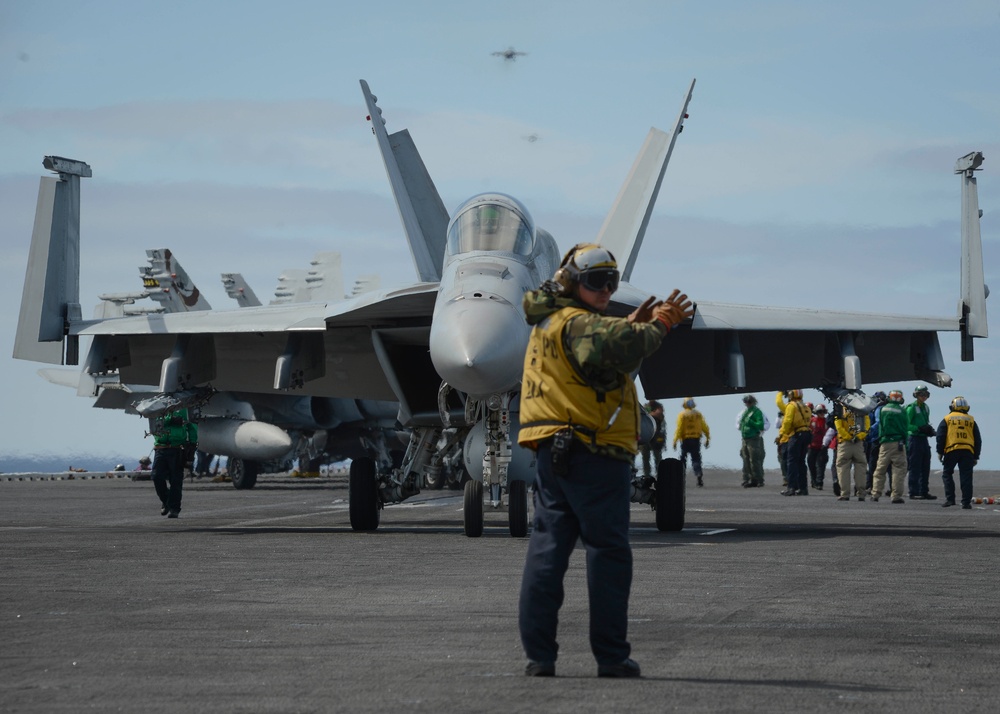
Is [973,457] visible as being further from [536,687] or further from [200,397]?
[536,687]

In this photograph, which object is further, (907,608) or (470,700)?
(907,608)

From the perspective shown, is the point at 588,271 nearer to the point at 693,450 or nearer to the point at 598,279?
the point at 598,279

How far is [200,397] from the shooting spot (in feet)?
53.1

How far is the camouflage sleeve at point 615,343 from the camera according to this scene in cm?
568

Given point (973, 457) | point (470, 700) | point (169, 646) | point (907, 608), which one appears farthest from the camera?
point (973, 457)

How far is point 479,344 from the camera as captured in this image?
11.6 m

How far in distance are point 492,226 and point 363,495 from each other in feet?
11.8

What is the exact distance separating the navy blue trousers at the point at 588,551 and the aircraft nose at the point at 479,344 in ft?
18.8

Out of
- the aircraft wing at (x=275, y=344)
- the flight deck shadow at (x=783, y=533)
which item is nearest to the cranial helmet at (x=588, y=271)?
the flight deck shadow at (x=783, y=533)

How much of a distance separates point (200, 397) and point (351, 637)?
9976 millimetres

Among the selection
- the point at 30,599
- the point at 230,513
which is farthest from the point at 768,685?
the point at 230,513

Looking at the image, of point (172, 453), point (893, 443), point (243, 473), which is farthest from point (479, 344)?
point (243, 473)

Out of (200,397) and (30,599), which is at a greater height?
(200,397)

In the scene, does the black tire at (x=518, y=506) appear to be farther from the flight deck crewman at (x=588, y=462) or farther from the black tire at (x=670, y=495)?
the flight deck crewman at (x=588, y=462)
